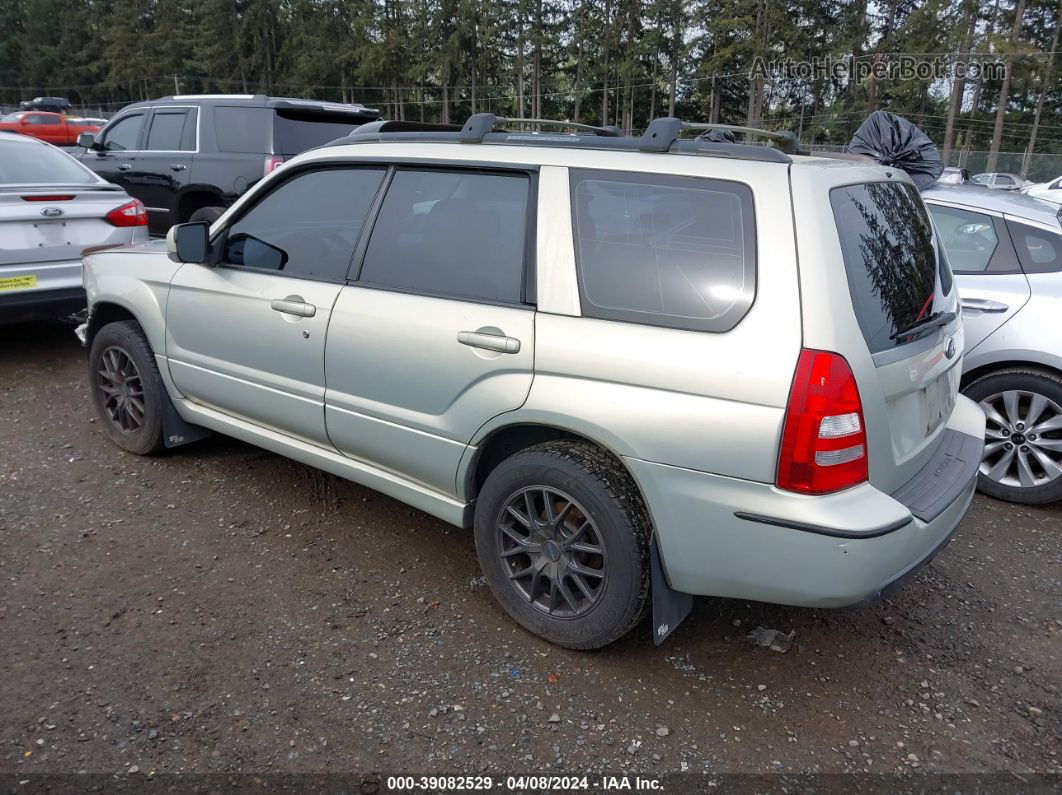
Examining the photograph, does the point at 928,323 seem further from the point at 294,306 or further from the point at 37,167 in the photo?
the point at 37,167

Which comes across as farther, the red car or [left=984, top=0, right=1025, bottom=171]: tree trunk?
[left=984, top=0, right=1025, bottom=171]: tree trunk

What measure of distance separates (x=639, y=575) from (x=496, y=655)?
68 centimetres

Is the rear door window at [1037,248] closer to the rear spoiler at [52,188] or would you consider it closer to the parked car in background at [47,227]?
the parked car in background at [47,227]

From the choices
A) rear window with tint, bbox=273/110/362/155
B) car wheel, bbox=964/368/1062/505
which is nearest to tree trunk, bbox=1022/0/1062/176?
rear window with tint, bbox=273/110/362/155

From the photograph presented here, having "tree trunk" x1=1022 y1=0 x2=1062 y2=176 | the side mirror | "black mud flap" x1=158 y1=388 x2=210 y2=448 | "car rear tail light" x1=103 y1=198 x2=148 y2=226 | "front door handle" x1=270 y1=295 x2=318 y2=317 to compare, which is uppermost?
"tree trunk" x1=1022 y1=0 x2=1062 y2=176

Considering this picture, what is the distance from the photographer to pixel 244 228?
385cm

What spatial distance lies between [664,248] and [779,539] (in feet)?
3.27

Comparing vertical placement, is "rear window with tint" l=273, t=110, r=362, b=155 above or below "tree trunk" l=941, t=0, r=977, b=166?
below

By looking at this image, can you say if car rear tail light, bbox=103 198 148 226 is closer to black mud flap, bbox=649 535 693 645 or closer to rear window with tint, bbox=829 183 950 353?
black mud flap, bbox=649 535 693 645

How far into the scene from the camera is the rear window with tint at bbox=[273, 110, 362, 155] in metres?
8.66

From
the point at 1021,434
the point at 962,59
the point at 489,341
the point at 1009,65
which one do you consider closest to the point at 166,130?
the point at 489,341

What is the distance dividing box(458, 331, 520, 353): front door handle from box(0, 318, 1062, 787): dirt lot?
1.12 meters

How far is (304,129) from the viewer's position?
884 centimetres

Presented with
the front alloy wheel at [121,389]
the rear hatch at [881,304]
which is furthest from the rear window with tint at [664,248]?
the front alloy wheel at [121,389]
